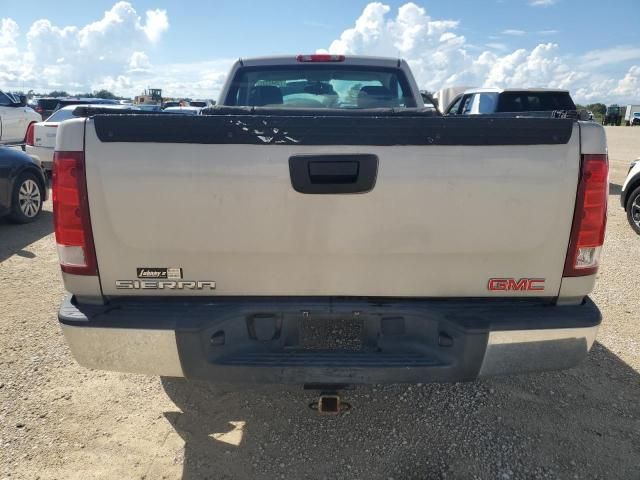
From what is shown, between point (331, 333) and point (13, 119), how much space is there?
14401mm

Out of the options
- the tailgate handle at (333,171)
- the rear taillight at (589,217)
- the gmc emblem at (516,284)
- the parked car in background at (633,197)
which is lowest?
the parked car in background at (633,197)

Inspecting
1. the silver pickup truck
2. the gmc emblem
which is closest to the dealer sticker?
the silver pickup truck

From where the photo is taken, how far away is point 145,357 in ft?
7.00

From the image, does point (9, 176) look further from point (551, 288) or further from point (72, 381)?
point (551, 288)

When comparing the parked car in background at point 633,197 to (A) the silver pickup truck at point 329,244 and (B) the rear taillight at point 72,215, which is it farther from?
(B) the rear taillight at point 72,215

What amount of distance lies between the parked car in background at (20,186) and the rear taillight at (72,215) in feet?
18.6

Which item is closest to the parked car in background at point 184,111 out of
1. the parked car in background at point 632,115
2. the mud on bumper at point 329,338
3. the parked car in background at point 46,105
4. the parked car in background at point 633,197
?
the mud on bumper at point 329,338

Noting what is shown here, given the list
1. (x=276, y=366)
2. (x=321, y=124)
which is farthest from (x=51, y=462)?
(x=321, y=124)

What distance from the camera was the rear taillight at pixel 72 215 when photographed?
2.02 meters

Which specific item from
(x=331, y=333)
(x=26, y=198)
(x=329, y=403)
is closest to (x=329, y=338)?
(x=331, y=333)

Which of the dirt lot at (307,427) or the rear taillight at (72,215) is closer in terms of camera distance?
the rear taillight at (72,215)

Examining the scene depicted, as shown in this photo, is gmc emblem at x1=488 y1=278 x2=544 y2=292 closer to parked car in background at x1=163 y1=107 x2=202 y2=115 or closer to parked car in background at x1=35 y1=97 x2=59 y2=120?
parked car in background at x1=163 y1=107 x2=202 y2=115

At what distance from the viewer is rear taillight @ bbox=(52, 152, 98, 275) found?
6.61 ft

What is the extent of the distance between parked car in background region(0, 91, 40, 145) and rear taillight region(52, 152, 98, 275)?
13.2 m
